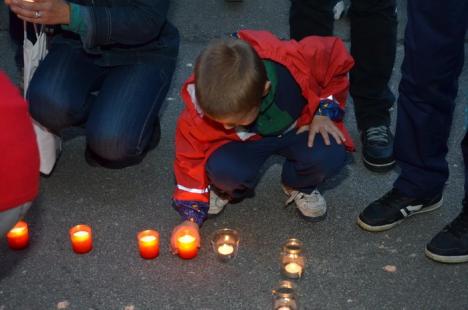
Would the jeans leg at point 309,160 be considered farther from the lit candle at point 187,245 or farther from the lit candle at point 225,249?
the lit candle at point 187,245

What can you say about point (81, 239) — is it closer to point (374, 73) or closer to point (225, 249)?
point (225, 249)

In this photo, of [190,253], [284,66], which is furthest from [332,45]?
[190,253]

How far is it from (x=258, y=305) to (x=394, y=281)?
1.73 ft

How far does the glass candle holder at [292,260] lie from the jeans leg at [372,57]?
962 mm

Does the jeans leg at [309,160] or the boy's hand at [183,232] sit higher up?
the jeans leg at [309,160]

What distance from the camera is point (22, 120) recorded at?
187cm

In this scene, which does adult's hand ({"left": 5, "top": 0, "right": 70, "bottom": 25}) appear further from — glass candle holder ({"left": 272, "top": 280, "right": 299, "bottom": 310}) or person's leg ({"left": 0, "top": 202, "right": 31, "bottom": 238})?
glass candle holder ({"left": 272, "top": 280, "right": 299, "bottom": 310})

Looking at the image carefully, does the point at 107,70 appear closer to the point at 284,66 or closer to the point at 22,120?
the point at 284,66

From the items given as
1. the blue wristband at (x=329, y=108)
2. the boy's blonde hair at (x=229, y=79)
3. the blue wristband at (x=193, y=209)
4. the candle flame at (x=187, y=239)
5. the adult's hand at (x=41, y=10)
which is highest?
the boy's blonde hair at (x=229, y=79)

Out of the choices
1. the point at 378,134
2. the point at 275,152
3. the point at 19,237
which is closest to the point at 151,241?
the point at 19,237

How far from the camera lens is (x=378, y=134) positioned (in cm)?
356

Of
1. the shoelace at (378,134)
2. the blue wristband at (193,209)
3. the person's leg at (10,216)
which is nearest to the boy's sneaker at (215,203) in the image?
the blue wristband at (193,209)

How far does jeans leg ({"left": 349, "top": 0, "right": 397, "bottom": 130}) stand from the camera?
3395mm

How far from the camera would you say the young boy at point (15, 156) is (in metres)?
1.82
